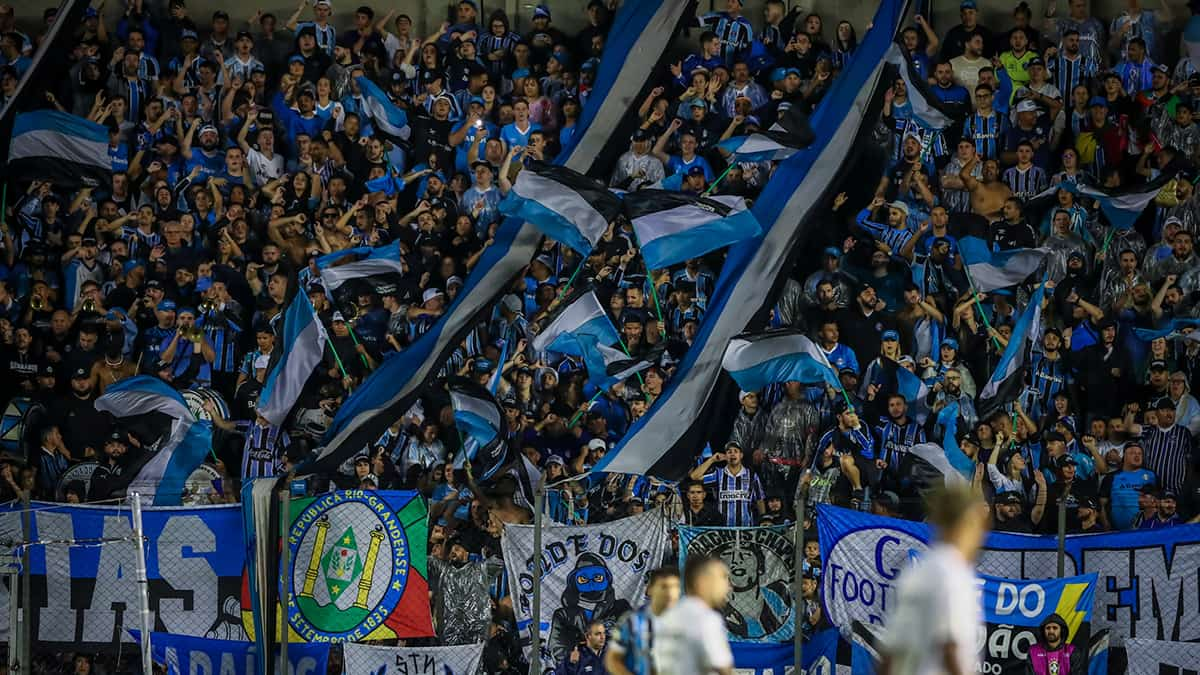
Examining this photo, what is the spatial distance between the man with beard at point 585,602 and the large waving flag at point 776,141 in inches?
224

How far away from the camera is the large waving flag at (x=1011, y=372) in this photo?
715 inches

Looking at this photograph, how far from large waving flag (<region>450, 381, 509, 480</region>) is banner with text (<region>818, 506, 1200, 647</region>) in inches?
136

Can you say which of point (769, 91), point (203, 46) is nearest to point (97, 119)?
point (203, 46)

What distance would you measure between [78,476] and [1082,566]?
29.8 feet

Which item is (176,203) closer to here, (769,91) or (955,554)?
(769,91)

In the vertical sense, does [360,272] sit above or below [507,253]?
below

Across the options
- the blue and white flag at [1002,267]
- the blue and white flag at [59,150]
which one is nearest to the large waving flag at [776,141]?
the blue and white flag at [1002,267]

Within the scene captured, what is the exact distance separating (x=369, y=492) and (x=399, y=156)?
6.83 metres

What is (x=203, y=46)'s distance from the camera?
2400 cm

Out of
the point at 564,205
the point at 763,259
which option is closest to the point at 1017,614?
the point at 763,259

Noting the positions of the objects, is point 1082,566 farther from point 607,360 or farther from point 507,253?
point 507,253

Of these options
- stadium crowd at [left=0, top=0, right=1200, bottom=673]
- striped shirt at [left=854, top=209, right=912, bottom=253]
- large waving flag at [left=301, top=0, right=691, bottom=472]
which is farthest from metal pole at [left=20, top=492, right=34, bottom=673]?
striped shirt at [left=854, top=209, right=912, bottom=253]

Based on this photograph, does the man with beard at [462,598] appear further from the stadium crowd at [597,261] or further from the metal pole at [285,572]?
the metal pole at [285,572]

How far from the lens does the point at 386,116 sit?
2258cm
